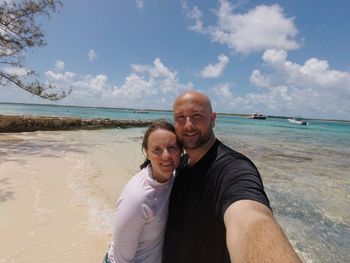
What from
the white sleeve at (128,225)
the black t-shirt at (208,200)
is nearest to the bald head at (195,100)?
the black t-shirt at (208,200)

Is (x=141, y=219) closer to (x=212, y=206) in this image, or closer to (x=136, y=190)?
(x=136, y=190)

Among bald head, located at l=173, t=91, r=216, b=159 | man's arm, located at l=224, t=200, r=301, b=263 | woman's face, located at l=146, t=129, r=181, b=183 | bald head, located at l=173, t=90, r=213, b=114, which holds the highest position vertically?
bald head, located at l=173, t=90, r=213, b=114

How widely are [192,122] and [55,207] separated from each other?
439cm

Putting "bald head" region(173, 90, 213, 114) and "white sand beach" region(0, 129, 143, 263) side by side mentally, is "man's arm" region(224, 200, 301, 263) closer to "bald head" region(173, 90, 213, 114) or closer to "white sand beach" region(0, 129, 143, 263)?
"bald head" region(173, 90, 213, 114)

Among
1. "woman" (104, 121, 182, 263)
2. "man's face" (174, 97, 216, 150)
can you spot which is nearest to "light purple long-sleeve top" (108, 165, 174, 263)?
"woman" (104, 121, 182, 263)

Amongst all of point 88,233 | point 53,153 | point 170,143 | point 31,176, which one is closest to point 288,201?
point 88,233

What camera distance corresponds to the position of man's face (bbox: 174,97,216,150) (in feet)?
6.51

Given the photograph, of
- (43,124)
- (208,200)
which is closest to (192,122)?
(208,200)

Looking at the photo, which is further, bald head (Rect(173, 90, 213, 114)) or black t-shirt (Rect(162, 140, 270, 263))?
bald head (Rect(173, 90, 213, 114))

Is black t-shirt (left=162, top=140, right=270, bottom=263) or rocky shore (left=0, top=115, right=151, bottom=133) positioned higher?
black t-shirt (left=162, top=140, right=270, bottom=263)

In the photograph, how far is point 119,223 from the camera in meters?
1.79

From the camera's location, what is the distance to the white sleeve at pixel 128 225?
174 cm

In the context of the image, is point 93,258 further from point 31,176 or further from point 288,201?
point 288,201

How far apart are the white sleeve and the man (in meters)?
0.24
